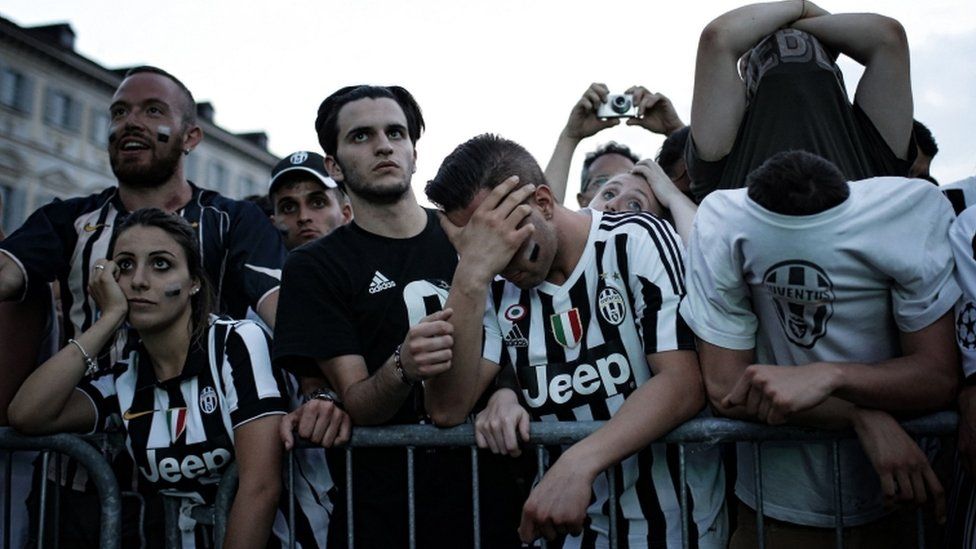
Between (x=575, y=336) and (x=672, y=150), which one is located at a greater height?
(x=672, y=150)

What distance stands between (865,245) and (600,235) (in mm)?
833

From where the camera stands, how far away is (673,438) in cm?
270

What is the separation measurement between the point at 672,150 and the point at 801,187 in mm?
1814

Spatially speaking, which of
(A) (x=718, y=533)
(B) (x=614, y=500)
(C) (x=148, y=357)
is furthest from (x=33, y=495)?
(A) (x=718, y=533)

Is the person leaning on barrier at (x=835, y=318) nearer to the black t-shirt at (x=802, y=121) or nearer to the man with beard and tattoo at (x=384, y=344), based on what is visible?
the black t-shirt at (x=802, y=121)

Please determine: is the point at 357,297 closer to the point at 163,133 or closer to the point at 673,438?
the point at 673,438

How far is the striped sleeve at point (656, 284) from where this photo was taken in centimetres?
273

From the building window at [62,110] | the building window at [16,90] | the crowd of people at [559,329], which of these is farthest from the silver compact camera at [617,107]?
the building window at [62,110]

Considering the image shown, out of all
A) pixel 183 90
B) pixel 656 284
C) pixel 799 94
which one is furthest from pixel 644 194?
pixel 183 90

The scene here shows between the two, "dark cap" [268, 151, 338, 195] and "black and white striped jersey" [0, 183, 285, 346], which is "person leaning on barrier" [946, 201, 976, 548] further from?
"dark cap" [268, 151, 338, 195]

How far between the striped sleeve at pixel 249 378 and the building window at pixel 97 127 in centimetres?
4514

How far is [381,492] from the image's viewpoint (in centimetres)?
317

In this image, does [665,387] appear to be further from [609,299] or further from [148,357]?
[148,357]

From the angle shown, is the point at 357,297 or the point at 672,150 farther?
the point at 672,150
